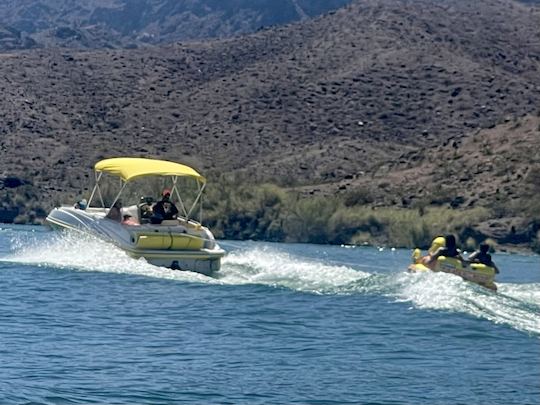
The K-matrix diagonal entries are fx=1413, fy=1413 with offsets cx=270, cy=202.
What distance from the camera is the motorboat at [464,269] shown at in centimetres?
2928

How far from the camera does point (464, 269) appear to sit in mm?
29875

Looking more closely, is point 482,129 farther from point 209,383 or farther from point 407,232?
point 209,383

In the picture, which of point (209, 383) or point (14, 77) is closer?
point (209, 383)

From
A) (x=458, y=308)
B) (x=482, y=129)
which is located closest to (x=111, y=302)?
(x=458, y=308)

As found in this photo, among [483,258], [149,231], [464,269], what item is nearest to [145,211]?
[149,231]

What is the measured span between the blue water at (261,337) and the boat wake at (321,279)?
0.06 m

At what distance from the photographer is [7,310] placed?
23.8 meters

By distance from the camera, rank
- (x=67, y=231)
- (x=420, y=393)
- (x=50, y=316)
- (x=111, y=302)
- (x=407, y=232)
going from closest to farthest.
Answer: (x=420, y=393), (x=50, y=316), (x=111, y=302), (x=67, y=231), (x=407, y=232)

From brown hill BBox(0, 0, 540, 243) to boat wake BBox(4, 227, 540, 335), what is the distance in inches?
1553

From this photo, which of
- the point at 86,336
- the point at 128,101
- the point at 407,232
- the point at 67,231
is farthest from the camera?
the point at 128,101

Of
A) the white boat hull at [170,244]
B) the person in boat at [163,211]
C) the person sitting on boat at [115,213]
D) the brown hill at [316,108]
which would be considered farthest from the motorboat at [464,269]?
the brown hill at [316,108]

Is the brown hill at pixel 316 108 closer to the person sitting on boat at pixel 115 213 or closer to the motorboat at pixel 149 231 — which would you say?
the motorboat at pixel 149 231

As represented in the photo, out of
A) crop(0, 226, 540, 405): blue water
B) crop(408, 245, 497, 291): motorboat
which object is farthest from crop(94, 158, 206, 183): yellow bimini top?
crop(408, 245, 497, 291): motorboat

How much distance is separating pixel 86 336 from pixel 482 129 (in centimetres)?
6626
